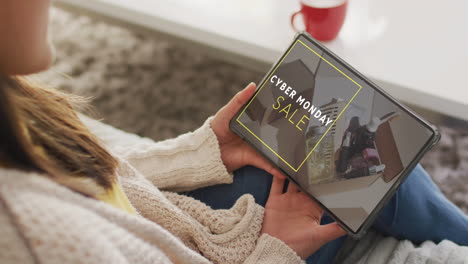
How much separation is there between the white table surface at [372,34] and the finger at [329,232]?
0.77ft

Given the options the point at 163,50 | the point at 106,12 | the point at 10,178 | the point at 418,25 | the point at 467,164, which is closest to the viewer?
the point at 10,178

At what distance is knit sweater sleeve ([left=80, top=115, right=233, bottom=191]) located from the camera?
740mm

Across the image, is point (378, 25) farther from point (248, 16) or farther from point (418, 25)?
Result: point (248, 16)

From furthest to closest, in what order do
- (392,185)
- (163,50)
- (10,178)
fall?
(163,50) < (392,185) < (10,178)

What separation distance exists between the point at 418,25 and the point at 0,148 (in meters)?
0.68

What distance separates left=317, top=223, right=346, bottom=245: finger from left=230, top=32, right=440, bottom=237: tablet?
0.01m

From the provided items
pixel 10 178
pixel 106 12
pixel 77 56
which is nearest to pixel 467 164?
pixel 106 12

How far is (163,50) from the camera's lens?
1.57 metres

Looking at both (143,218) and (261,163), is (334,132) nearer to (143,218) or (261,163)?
(261,163)

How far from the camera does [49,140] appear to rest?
1.73ft

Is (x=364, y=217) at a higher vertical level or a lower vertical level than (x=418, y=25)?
lower

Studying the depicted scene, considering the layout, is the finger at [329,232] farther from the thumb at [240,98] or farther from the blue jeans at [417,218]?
the thumb at [240,98]

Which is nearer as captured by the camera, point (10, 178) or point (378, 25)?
point (10, 178)

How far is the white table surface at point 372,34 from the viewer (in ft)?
2.39
